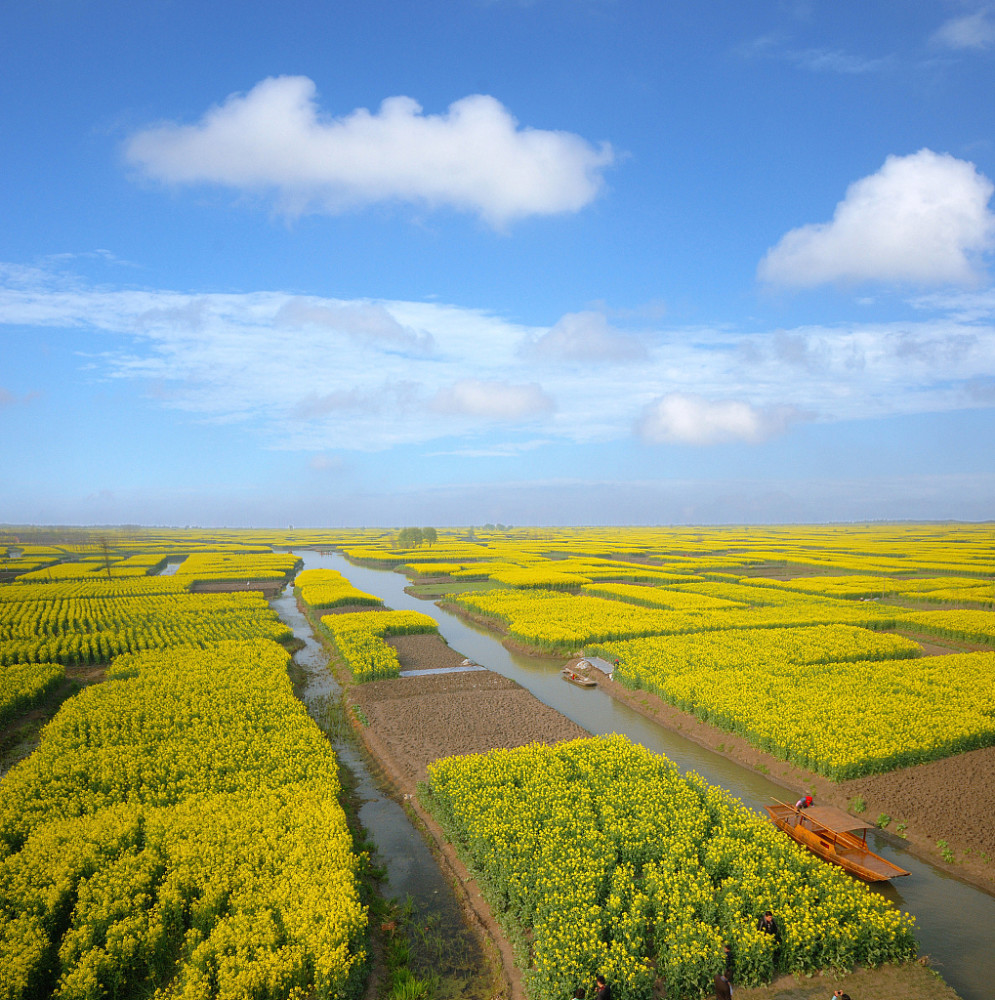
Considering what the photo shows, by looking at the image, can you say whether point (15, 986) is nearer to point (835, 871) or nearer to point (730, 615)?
point (835, 871)

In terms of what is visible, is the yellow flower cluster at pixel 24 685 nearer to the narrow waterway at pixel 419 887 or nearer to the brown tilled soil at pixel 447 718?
the narrow waterway at pixel 419 887

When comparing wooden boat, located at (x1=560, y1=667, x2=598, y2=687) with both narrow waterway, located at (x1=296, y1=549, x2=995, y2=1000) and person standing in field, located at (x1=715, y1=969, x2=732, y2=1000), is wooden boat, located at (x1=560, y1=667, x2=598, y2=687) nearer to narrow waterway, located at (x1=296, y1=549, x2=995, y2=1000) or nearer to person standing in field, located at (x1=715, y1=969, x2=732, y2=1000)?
narrow waterway, located at (x1=296, y1=549, x2=995, y2=1000)

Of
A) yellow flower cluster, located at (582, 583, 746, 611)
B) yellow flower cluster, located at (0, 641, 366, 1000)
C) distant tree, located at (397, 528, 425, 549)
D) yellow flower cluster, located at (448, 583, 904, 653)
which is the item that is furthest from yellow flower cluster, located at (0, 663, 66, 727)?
distant tree, located at (397, 528, 425, 549)

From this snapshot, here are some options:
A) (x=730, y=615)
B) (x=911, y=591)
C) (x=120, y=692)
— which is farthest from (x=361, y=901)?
(x=911, y=591)

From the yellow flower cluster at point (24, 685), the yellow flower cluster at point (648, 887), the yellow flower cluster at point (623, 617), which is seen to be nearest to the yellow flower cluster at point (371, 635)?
the yellow flower cluster at point (623, 617)

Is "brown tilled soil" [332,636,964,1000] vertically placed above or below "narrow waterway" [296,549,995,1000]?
above

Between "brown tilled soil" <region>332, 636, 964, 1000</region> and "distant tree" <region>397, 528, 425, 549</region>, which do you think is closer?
"brown tilled soil" <region>332, 636, 964, 1000</region>
